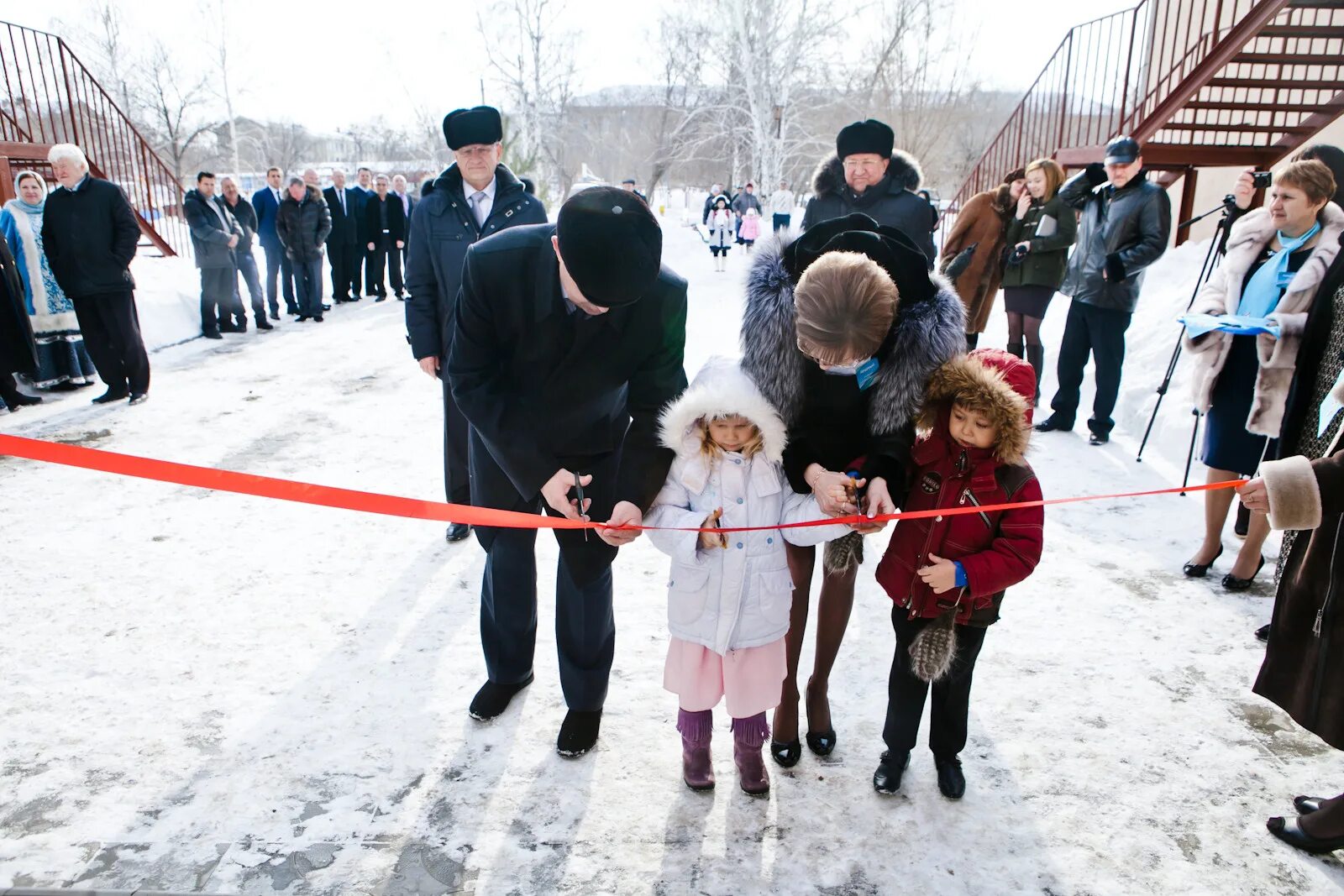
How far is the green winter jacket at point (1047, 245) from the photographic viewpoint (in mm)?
6121

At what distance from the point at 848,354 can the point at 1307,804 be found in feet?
5.84

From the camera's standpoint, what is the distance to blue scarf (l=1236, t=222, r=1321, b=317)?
11.7ft

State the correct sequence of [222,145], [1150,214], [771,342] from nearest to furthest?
[771,342] → [1150,214] → [222,145]

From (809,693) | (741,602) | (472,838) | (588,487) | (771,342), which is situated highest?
(771,342)

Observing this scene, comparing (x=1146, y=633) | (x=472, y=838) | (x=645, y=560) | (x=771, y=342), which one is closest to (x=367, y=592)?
(x=645, y=560)

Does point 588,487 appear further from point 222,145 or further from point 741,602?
point 222,145

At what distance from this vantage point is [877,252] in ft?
7.27

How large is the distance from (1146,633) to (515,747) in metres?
2.48

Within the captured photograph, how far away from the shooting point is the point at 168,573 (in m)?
3.88

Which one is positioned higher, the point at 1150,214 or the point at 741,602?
→ the point at 1150,214

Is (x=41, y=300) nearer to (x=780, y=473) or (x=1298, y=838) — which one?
(x=780, y=473)

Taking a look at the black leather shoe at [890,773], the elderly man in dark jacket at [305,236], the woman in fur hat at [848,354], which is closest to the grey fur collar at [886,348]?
the woman in fur hat at [848,354]

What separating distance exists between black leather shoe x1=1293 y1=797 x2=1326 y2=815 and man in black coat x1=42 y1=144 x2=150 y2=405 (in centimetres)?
746

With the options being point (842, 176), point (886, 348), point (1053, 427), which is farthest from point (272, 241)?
point (886, 348)
